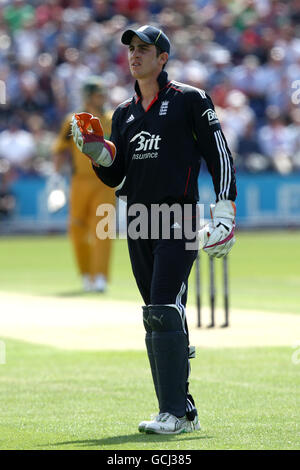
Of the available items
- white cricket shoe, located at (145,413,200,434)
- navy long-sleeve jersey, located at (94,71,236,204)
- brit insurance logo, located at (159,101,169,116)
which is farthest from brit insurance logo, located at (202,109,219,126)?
white cricket shoe, located at (145,413,200,434)

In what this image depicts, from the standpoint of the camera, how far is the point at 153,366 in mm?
6273

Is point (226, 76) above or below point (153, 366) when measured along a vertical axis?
above

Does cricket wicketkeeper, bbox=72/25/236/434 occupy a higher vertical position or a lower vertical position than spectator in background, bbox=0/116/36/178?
lower

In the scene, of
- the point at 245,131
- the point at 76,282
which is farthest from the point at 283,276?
the point at 245,131

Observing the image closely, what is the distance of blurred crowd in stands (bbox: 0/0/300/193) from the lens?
26.3 meters

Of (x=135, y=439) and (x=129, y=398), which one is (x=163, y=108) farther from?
(x=129, y=398)

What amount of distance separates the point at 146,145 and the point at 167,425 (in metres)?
1.63

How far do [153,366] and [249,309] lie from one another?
6636 millimetres

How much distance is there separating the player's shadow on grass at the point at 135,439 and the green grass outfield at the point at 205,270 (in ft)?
22.0

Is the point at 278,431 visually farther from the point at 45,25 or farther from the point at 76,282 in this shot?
the point at 45,25

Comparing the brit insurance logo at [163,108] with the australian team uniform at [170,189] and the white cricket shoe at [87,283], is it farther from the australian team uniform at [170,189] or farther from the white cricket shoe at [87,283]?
the white cricket shoe at [87,283]

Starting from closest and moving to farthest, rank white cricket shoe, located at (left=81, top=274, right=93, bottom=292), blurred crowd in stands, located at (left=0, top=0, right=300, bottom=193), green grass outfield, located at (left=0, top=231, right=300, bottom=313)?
green grass outfield, located at (left=0, top=231, right=300, bottom=313) < white cricket shoe, located at (left=81, top=274, right=93, bottom=292) < blurred crowd in stands, located at (left=0, top=0, right=300, bottom=193)

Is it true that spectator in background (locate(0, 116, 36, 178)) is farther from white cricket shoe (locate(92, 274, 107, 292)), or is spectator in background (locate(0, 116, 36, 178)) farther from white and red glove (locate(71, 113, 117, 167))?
white and red glove (locate(71, 113, 117, 167))

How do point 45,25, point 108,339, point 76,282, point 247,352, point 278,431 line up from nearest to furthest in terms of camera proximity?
point 278,431
point 247,352
point 108,339
point 76,282
point 45,25
